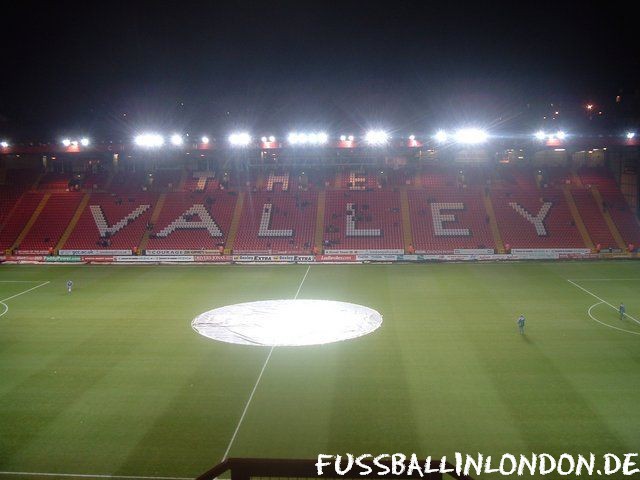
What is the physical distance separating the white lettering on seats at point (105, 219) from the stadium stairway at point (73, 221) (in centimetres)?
95

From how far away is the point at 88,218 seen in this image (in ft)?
157

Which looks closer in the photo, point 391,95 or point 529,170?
Answer: point 391,95

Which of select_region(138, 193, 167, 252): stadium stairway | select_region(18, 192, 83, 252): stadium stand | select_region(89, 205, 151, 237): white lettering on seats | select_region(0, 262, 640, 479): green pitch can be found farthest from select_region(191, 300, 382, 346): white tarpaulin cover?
select_region(18, 192, 83, 252): stadium stand

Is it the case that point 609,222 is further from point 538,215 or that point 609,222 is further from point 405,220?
point 405,220

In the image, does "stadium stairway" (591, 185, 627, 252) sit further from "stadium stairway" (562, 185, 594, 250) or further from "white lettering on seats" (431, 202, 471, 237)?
"white lettering on seats" (431, 202, 471, 237)

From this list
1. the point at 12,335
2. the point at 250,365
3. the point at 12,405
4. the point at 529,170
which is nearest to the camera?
the point at 12,405

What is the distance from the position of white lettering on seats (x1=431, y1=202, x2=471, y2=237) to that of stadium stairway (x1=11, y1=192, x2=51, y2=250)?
3610 centimetres

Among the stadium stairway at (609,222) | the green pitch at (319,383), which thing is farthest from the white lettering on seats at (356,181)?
the green pitch at (319,383)

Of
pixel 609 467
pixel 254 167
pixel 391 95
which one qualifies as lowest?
pixel 609 467

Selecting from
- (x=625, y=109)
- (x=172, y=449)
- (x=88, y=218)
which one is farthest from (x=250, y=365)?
(x=625, y=109)

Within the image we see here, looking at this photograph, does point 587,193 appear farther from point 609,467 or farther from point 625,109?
point 609,467

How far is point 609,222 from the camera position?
144 feet

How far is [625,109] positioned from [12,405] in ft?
175

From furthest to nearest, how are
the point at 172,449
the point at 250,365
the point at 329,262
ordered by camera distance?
the point at 329,262
the point at 250,365
the point at 172,449
